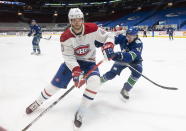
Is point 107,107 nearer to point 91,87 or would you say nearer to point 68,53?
point 91,87

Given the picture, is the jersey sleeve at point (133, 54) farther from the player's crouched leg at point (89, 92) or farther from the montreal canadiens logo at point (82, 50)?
the player's crouched leg at point (89, 92)

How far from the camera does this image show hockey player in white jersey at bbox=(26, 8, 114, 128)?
6.91 ft

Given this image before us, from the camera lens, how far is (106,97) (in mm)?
2971

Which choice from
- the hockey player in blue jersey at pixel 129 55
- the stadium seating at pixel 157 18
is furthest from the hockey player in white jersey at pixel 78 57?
the stadium seating at pixel 157 18

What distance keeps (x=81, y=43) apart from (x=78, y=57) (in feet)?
0.62

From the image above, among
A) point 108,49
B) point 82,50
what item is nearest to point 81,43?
point 82,50

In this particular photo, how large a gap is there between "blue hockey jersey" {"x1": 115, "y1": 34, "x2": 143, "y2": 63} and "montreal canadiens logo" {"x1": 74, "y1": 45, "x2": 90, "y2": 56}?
0.49 meters

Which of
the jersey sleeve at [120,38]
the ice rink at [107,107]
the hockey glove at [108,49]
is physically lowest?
the ice rink at [107,107]

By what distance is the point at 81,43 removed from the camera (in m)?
2.28

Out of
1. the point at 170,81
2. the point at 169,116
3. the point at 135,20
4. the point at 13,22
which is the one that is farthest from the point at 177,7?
the point at 169,116

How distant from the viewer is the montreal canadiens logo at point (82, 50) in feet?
7.54

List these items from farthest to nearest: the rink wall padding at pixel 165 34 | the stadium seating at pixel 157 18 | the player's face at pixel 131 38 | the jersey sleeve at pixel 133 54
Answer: the stadium seating at pixel 157 18
the rink wall padding at pixel 165 34
the player's face at pixel 131 38
the jersey sleeve at pixel 133 54

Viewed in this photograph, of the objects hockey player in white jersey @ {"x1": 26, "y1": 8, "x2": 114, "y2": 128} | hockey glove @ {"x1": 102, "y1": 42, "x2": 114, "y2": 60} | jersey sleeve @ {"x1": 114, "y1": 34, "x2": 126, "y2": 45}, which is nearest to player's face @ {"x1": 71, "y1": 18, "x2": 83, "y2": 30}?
hockey player in white jersey @ {"x1": 26, "y1": 8, "x2": 114, "y2": 128}

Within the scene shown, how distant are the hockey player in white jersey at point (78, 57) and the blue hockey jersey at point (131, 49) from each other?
1.06ft
